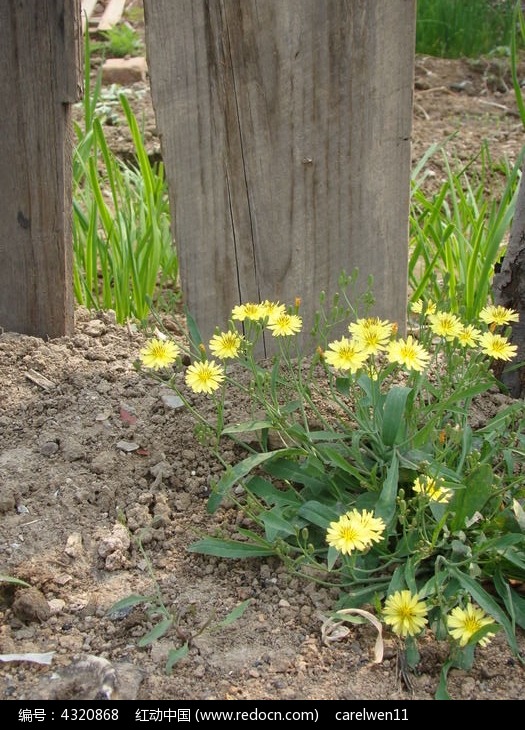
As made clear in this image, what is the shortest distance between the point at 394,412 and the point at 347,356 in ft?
0.52

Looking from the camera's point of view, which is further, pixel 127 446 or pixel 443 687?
pixel 127 446

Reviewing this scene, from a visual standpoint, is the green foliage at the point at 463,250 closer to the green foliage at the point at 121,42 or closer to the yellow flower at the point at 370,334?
the yellow flower at the point at 370,334

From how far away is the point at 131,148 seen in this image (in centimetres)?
417

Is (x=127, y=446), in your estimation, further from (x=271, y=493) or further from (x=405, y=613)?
(x=405, y=613)

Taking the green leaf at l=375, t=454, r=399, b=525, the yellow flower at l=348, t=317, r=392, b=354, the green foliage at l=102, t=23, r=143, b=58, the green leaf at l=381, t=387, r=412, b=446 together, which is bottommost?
the green leaf at l=375, t=454, r=399, b=525

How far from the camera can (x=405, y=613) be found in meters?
1.77

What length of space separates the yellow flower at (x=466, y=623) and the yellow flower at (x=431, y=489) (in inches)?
8.1

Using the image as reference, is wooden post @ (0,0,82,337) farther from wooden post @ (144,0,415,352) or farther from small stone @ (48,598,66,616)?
small stone @ (48,598,66,616)

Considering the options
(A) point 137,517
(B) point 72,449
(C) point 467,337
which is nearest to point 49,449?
(B) point 72,449

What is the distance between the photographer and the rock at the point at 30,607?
192 cm

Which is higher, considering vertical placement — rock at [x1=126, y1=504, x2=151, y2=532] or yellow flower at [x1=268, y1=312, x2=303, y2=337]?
yellow flower at [x1=268, y1=312, x2=303, y2=337]

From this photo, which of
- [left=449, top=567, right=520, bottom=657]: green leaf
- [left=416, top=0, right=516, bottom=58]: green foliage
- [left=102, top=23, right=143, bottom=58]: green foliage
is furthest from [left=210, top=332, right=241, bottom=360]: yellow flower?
[left=416, top=0, right=516, bottom=58]: green foliage

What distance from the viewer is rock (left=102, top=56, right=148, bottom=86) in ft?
15.9

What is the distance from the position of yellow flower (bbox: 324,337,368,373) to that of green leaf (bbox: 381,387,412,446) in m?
0.11
